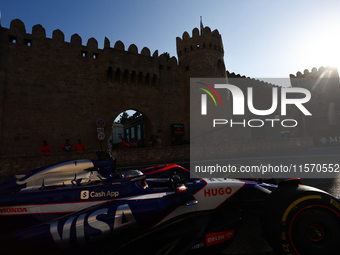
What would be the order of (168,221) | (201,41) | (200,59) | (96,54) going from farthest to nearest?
(201,41), (200,59), (96,54), (168,221)

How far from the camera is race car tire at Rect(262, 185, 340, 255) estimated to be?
6.37ft

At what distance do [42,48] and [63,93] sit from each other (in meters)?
3.42

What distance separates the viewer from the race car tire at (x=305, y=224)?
194 centimetres

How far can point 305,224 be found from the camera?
1.99 metres

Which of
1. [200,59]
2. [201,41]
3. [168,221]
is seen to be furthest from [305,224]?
[201,41]

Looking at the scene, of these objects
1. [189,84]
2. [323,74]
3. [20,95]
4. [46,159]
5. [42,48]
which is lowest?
[46,159]

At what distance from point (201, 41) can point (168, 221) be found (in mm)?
21132

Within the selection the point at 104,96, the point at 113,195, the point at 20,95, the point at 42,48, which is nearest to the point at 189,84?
the point at 104,96

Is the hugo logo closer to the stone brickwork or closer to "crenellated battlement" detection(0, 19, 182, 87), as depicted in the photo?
the stone brickwork

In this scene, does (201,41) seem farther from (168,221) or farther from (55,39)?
(168,221)

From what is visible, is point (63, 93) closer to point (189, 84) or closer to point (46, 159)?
point (46, 159)

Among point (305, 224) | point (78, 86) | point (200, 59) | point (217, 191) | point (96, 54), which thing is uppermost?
point (200, 59)

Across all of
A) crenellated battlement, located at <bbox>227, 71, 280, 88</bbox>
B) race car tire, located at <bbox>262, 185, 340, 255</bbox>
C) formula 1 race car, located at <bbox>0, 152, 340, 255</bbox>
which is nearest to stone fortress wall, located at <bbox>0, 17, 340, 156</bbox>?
crenellated battlement, located at <bbox>227, 71, 280, 88</bbox>

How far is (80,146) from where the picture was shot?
11484 mm
